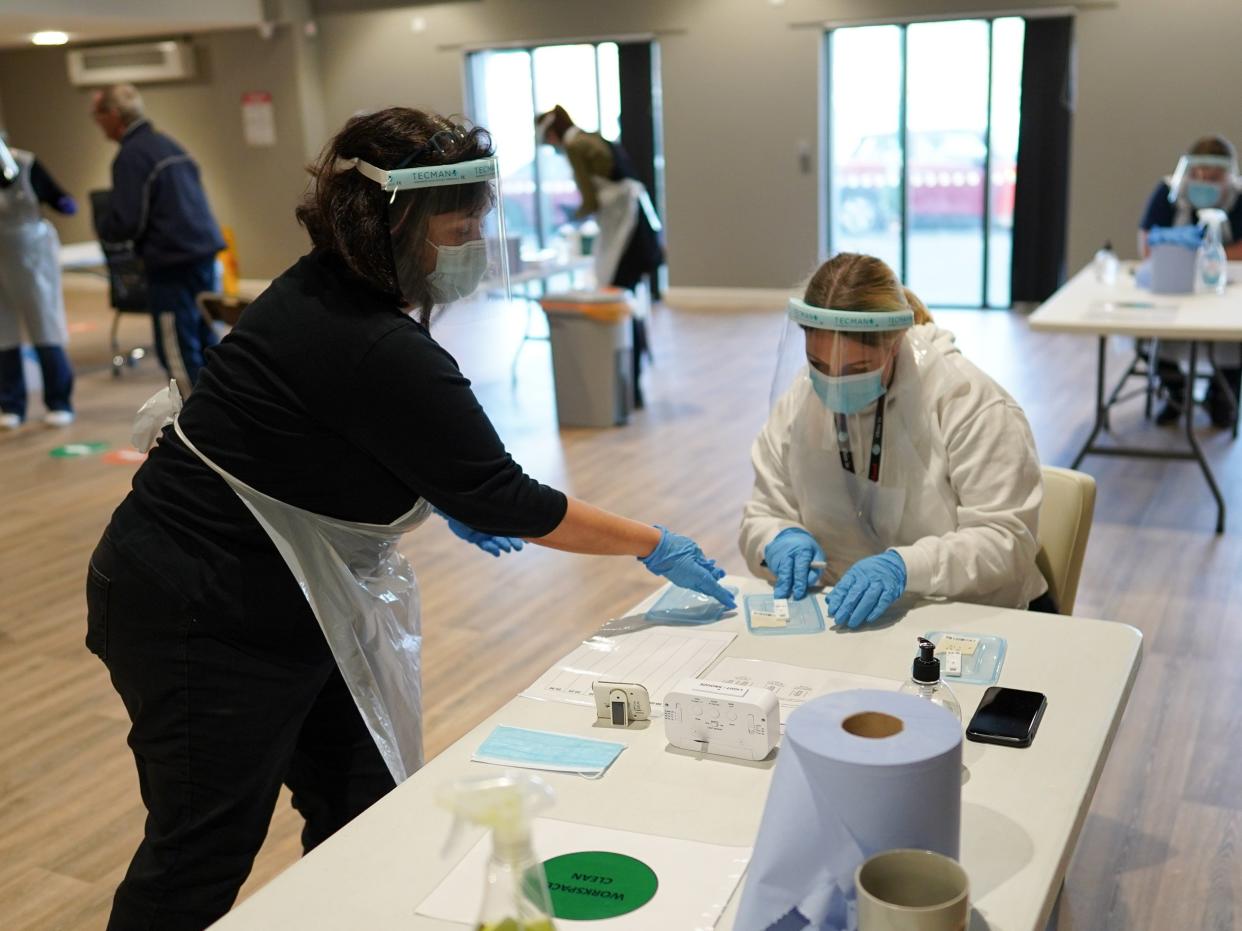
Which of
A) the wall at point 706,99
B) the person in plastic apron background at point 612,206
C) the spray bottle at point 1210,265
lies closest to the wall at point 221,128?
the wall at point 706,99

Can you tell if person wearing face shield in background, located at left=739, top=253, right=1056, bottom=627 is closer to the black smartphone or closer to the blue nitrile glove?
the black smartphone

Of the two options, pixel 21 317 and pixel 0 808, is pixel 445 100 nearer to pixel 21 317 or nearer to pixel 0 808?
pixel 21 317

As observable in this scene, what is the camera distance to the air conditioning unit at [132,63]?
10703 millimetres

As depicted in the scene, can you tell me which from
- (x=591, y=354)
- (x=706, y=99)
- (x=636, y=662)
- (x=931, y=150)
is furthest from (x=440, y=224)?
(x=706, y=99)

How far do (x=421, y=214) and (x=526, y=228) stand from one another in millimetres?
9150

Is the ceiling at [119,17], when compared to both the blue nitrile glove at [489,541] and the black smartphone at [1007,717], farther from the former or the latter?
the black smartphone at [1007,717]

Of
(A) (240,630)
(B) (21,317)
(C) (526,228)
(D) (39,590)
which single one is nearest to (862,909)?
(A) (240,630)

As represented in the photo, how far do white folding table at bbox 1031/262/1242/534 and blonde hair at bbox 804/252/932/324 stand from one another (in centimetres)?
241

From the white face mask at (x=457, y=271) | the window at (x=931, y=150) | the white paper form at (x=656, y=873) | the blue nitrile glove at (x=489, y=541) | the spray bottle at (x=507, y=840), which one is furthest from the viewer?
the window at (x=931, y=150)

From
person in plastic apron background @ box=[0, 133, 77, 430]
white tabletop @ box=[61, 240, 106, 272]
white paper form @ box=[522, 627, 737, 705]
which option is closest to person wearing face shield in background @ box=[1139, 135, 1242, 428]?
white paper form @ box=[522, 627, 737, 705]

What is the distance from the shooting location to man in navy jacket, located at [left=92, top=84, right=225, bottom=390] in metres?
5.70

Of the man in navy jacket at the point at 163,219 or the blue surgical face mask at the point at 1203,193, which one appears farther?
the man in navy jacket at the point at 163,219

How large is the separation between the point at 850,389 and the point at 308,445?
2.72 feet

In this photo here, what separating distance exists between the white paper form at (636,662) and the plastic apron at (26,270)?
520 cm
